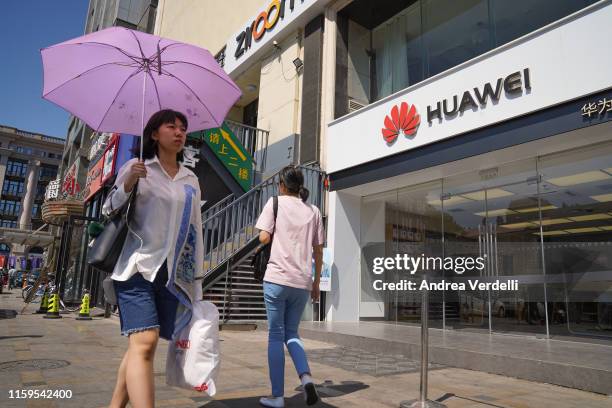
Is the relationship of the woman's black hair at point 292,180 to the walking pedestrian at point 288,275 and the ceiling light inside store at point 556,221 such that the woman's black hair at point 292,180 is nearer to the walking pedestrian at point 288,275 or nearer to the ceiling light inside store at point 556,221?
the walking pedestrian at point 288,275

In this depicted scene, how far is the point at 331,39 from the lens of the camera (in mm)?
11062

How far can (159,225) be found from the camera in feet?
7.45

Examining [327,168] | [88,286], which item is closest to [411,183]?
[327,168]

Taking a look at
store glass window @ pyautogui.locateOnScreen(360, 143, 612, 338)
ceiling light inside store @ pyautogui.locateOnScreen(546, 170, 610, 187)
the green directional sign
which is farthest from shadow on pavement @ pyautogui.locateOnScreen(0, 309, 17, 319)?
ceiling light inside store @ pyautogui.locateOnScreen(546, 170, 610, 187)

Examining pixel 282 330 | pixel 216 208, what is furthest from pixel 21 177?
pixel 282 330

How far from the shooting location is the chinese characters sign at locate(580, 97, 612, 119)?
5963mm

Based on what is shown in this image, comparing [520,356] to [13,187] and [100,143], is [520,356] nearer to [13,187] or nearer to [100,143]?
[100,143]

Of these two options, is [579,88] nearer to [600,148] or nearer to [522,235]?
[600,148]

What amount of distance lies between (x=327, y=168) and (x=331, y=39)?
11.4 feet

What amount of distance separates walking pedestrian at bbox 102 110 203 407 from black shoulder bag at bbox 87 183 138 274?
0.03 metres

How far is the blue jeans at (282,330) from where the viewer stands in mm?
3051

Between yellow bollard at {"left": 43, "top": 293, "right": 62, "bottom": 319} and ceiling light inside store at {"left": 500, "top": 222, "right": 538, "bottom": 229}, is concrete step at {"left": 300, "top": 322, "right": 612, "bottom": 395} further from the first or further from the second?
yellow bollard at {"left": 43, "top": 293, "right": 62, "bottom": 319}

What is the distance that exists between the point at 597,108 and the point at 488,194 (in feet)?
8.58

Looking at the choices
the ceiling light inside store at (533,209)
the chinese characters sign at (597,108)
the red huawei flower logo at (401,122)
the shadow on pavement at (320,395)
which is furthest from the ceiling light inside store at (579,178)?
the shadow on pavement at (320,395)
